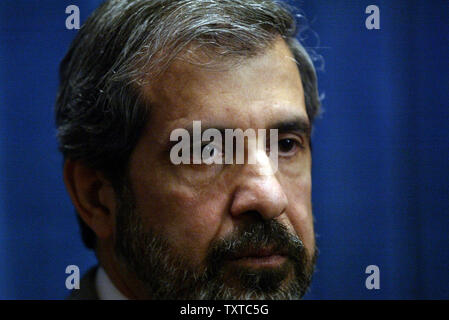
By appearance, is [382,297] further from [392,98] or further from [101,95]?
[101,95]

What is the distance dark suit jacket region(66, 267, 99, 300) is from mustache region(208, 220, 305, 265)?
44 cm

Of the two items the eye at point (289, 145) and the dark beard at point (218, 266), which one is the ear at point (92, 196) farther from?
the eye at point (289, 145)

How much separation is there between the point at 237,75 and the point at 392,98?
622 mm

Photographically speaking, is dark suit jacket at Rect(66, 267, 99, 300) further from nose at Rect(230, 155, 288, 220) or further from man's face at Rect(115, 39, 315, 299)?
nose at Rect(230, 155, 288, 220)

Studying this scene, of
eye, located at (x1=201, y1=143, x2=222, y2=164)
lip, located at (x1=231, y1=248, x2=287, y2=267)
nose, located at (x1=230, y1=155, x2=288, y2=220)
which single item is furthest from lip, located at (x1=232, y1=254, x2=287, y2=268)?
eye, located at (x1=201, y1=143, x2=222, y2=164)

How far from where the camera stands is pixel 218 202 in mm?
1283

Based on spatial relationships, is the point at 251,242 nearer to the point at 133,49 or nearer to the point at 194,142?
the point at 194,142

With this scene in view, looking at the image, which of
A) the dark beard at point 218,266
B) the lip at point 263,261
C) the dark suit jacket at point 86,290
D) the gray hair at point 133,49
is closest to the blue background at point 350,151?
the dark suit jacket at point 86,290

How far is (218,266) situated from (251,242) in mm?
98

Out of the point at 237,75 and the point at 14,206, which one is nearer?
the point at 237,75

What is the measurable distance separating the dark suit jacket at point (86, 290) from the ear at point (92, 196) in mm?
148

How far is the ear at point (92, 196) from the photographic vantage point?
144cm
